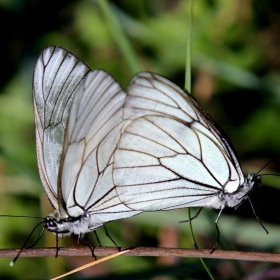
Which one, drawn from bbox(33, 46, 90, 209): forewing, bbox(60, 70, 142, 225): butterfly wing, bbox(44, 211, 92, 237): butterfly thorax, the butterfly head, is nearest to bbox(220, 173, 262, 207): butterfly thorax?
the butterfly head

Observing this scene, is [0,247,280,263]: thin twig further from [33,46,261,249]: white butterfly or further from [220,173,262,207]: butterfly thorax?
[220,173,262,207]: butterfly thorax

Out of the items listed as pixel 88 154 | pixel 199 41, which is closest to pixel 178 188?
pixel 88 154

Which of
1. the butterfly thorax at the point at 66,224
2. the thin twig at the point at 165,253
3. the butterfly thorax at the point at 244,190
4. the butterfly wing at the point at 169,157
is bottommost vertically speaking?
the thin twig at the point at 165,253

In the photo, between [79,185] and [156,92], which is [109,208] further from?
[156,92]

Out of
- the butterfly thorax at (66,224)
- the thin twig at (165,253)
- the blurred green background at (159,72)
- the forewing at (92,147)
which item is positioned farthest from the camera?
the blurred green background at (159,72)

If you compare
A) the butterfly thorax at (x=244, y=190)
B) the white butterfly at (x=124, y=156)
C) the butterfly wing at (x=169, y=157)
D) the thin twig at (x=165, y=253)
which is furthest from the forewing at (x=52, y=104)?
the butterfly thorax at (x=244, y=190)

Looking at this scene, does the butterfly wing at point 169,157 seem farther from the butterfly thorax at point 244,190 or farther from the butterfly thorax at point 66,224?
the butterfly thorax at point 66,224
